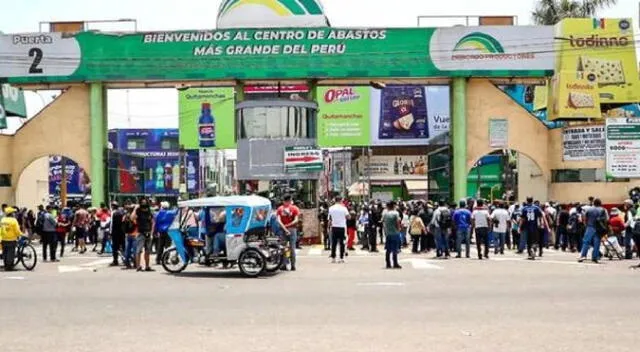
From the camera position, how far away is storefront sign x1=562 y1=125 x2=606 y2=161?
34.2 metres

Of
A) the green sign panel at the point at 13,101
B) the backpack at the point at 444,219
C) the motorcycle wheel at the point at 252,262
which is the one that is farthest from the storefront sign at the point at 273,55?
the motorcycle wheel at the point at 252,262

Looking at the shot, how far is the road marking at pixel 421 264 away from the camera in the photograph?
21.8m

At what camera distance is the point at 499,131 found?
36.7 m

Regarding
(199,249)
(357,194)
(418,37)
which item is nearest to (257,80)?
(418,37)

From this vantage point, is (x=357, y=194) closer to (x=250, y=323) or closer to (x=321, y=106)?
(x=321, y=106)

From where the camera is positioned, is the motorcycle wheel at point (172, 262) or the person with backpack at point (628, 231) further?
the person with backpack at point (628, 231)

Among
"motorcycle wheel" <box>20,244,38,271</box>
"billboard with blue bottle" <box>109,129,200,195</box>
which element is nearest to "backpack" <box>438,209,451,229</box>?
"motorcycle wheel" <box>20,244,38,271</box>

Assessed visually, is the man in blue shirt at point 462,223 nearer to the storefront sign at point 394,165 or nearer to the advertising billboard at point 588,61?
the advertising billboard at point 588,61

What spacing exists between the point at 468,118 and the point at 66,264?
18.7m

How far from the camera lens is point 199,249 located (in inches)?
802

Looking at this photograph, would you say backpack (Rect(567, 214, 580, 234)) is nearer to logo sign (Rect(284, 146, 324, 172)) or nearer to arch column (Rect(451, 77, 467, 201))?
arch column (Rect(451, 77, 467, 201))

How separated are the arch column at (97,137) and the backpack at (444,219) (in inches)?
647

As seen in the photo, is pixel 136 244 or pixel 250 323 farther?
pixel 136 244

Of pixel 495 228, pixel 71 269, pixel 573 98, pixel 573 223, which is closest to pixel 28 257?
pixel 71 269
